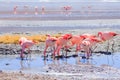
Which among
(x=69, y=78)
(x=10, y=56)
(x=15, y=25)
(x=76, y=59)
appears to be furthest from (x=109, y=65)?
(x=15, y=25)

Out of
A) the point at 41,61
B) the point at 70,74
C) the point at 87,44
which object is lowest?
the point at 70,74

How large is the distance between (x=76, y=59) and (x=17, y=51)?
3.02 metres

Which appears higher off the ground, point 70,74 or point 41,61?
point 41,61

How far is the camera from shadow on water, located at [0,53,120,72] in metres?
14.9

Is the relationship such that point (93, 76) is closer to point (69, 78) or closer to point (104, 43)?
point (69, 78)

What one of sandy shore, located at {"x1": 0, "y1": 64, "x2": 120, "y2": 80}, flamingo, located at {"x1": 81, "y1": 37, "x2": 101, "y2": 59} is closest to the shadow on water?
flamingo, located at {"x1": 81, "y1": 37, "x2": 101, "y2": 59}

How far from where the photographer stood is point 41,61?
1612 cm

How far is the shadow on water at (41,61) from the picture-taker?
14.9 m

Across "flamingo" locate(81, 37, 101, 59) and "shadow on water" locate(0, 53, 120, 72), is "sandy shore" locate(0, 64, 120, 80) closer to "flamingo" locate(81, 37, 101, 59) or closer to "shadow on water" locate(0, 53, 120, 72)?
"shadow on water" locate(0, 53, 120, 72)

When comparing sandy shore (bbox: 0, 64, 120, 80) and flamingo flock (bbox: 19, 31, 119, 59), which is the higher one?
flamingo flock (bbox: 19, 31, 119, 59)

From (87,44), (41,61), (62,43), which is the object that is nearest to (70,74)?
(41,61)

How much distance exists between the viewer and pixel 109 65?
602 inches

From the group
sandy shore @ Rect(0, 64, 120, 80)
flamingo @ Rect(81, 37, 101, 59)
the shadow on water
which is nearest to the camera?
sandy shore @ Rect(0, 64, 120, 80)

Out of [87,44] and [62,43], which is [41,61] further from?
[87,44]
